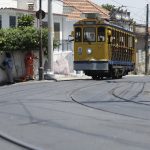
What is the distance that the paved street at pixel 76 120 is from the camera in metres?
11.0

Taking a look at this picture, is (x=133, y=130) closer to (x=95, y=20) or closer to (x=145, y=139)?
(x=145, y=139)

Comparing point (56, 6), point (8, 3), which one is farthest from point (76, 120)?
point (56, 6)

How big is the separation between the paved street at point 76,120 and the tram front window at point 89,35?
37.5 feet

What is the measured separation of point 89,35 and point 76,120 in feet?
66.8

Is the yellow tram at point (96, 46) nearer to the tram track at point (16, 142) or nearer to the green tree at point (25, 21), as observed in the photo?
the green tree at point (25, 21)

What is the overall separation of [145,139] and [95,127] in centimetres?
202

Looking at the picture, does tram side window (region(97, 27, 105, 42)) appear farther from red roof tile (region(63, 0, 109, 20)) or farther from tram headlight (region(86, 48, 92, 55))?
red roof tile (region(63, 0, 109, 20))

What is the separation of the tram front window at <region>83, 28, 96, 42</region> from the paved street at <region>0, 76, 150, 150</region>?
11418 mm

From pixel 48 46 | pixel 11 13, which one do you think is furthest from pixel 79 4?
pixel 48 46

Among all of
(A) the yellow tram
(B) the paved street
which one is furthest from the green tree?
(B) the paved street

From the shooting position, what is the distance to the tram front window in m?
34.1

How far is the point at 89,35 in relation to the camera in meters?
34.4

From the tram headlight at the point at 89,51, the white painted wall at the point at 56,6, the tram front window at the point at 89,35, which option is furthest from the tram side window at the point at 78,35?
the white painted wall at the point at 56,6

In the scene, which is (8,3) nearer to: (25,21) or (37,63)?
(25,21)
